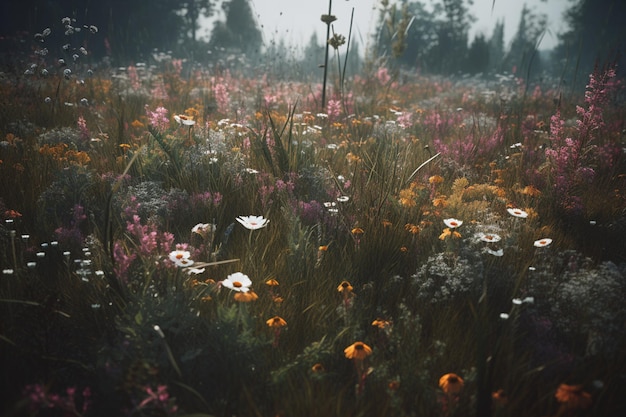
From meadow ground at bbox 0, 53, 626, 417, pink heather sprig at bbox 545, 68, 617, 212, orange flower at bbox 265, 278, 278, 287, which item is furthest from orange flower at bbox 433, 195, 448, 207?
orange flower at bbox 265, 278, 278, 287

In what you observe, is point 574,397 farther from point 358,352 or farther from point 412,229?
point 412,229

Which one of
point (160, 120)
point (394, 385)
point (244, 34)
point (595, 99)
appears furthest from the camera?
point (244, 34)

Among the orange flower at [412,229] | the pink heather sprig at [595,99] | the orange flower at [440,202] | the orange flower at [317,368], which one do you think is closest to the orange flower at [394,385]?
the orange flower at [317,368]

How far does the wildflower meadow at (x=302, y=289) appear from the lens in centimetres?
135

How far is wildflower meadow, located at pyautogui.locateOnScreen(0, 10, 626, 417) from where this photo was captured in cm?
135

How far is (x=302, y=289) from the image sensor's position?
188cm

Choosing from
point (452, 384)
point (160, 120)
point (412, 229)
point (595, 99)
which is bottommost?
point (452, 384)

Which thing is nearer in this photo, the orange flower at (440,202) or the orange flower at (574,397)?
the orange flower at (574,397)

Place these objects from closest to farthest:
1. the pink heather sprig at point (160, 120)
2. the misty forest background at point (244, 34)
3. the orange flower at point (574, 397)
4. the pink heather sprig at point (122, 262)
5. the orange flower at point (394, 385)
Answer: the orange flower at point (574, 397) < the orange flower at point (394, 385) < the pink heather sprig at point (122, 262) < the pink heather sprig at point (160, 120) < the misty forest background at point (244, 34)

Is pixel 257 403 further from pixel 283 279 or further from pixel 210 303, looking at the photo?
pixel 283 279

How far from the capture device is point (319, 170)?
→ 10.0 ft

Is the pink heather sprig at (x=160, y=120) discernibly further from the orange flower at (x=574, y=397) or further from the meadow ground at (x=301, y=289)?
the orange flower at (x=574, y=397)

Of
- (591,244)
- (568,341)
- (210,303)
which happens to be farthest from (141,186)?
(591,244)

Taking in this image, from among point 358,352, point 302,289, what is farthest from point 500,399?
point 302,289
